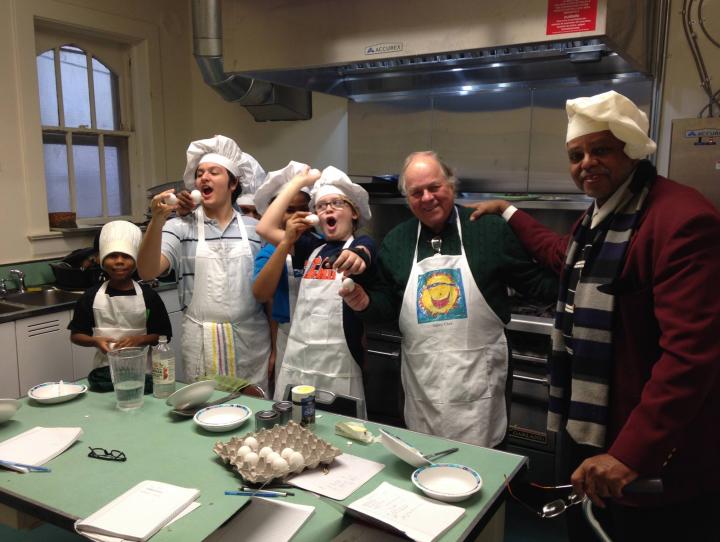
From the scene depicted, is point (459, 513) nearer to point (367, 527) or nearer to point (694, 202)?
point (367, 527)

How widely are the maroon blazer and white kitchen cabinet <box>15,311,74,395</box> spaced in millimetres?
2487

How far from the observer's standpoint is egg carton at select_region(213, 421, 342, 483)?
1213 millimetres

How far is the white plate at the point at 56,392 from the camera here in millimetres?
1653

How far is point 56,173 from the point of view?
3.41m

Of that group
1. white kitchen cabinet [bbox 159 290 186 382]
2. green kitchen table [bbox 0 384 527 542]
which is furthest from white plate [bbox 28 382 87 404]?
white kitchen cabinet [bbox 159 290 186 382]

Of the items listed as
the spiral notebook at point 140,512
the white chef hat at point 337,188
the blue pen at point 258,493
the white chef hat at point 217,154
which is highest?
the white chef hat at point 217,154

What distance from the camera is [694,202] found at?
3.91 ft

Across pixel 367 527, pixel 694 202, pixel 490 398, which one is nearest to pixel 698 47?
pixel 694 202

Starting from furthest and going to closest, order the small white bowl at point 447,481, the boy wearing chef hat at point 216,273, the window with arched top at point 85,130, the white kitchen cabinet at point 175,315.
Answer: the window with arched top at point 85,130 → the white kitchen cabinet at point 175,315 → the boy wearing chef hat at point 216,273 → the small white bowl at point 447,481

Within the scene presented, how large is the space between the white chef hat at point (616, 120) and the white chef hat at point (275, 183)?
3.79ft

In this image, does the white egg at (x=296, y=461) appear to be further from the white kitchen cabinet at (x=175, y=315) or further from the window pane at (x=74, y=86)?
the window pane at (x=74, y=86)

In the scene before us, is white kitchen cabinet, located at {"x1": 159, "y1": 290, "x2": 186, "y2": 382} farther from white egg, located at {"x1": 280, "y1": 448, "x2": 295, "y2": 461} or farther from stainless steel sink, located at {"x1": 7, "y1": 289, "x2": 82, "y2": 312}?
white egg, located at {"x1": 280, "y1": 448, "x2": 295, "y2": 461}

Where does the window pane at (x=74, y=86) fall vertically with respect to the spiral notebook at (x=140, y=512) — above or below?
above

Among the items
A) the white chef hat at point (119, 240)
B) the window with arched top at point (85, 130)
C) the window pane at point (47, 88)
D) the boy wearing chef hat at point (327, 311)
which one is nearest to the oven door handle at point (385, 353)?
the boy wearing chef hat at point (327, 311)
